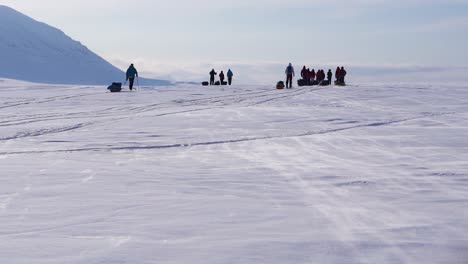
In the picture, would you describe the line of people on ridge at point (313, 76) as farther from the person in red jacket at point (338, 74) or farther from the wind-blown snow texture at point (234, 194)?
the wind-blown snow texture at point (234, 194)

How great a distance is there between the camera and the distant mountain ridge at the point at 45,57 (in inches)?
4518

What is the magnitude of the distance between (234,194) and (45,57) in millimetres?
129908

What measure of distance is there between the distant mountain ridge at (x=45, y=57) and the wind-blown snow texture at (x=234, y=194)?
9702cm

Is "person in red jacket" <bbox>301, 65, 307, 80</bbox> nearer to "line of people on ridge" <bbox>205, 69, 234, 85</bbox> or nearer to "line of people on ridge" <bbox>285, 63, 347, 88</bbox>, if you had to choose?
"line of people on ridge" <bbox>285, 63, 347, 88</bbox>

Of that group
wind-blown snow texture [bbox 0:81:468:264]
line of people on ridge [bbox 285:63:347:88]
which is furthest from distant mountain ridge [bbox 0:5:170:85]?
wind-blown snow texture [bbox 0:81:468:264]

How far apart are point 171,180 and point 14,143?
466 centimetres

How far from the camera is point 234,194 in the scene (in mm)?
5895

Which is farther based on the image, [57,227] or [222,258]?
[57,227]

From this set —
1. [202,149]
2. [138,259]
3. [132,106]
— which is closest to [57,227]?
[138,259]

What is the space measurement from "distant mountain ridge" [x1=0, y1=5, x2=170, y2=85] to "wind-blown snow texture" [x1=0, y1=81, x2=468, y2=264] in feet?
318

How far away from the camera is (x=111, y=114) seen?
16469mm

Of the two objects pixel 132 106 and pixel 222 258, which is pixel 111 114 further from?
pixel 222 258

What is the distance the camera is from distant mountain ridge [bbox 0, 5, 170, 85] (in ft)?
376

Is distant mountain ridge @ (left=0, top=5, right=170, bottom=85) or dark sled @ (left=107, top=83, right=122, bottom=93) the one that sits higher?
distant mountain ridge @ (left=0, top=5, right=170, bottom=85)
